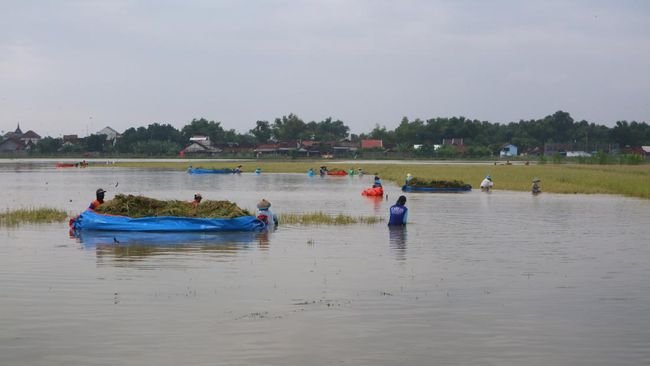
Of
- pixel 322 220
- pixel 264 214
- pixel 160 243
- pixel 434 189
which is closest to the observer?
pixel 160 243

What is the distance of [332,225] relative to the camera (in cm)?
2800

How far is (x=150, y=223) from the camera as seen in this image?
2378cm

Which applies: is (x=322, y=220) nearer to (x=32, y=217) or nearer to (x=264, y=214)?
(x=264, y=214)

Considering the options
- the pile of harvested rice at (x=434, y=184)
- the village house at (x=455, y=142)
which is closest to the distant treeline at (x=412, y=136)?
the village house at (x=455, y=142)

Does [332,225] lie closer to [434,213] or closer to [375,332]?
[434,213]

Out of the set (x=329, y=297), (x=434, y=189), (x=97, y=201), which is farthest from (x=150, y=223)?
(x=434, y=189)

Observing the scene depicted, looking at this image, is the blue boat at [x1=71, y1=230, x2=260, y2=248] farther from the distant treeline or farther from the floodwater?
the distant treeline

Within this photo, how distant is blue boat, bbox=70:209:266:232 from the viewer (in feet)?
78.1

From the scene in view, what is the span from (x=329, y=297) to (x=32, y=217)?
1760cm

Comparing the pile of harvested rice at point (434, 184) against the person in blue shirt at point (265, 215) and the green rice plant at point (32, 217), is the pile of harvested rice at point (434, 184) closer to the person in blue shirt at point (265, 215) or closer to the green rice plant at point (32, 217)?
the person in blue shirt at point (265, 215)

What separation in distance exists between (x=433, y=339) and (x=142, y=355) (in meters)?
3.96

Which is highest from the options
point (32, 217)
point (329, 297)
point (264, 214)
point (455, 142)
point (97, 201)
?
point (455, 142)

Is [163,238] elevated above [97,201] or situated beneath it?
situated beneath

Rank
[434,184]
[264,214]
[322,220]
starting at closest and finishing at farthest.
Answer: [264,214] < [322,220] < [434,184]
